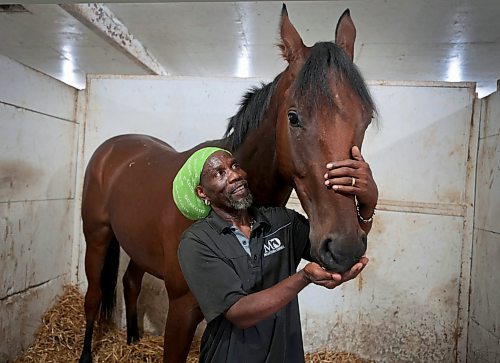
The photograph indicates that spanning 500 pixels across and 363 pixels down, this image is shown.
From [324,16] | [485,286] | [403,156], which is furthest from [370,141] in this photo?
[485,286]

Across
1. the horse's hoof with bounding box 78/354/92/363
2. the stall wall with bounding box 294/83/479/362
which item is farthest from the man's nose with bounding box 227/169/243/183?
the horse's hoof with bounding box 78/354/92/363

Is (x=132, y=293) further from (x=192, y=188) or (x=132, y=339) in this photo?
(x=192, y=188)

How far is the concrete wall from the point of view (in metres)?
2.10

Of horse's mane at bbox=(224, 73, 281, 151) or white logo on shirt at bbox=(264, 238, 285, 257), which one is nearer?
white logo on shirt at bbox=(264, 238, 285, 257)

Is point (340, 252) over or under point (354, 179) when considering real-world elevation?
under

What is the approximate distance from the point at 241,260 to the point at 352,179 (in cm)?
38

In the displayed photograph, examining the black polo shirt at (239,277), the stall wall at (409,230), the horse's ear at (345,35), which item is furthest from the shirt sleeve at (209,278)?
the stall wall at (409,230)

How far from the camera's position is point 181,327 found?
4.71 ft

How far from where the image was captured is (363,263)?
2.96 feet

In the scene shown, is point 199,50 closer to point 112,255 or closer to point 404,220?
point 112,255

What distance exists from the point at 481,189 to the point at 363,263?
1.82 m

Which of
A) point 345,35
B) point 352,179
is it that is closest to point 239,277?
point 352,179

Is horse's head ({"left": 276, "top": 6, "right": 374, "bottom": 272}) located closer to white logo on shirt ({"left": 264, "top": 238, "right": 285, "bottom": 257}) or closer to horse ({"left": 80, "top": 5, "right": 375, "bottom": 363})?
horse ({"left": 80, "top": 5, "right": 375, "bottom": 363})

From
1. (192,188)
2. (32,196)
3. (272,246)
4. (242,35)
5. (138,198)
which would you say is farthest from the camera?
(242,35)
